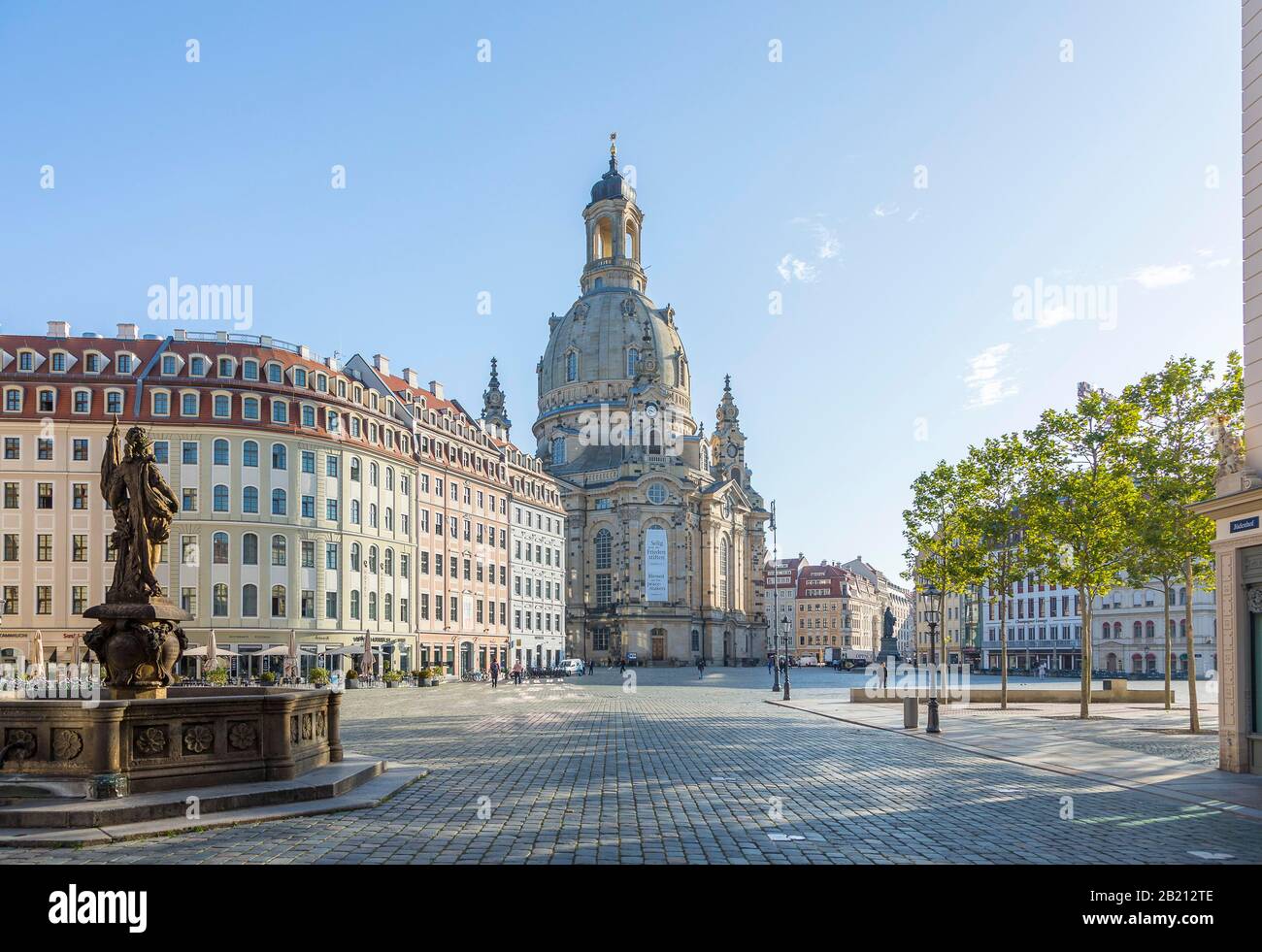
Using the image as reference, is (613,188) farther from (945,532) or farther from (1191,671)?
(1191,671)

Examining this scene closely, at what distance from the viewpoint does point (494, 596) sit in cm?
8638

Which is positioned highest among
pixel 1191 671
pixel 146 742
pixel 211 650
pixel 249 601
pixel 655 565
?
pixel 655 565

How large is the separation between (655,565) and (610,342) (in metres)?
31.5

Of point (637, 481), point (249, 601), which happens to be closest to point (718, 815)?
point (249, 601)

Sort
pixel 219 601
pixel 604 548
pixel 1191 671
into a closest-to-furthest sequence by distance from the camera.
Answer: pixel 1191 671
pixel 219 601
pixel 604 548

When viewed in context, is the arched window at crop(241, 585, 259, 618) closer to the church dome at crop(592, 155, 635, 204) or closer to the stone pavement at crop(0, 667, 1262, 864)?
the stone pavement at crop(0, 667, 1262, 864)

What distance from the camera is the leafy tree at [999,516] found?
41344 millimetres

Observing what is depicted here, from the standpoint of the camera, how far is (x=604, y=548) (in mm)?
133375

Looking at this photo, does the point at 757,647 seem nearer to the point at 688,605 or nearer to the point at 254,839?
the point at 688,605

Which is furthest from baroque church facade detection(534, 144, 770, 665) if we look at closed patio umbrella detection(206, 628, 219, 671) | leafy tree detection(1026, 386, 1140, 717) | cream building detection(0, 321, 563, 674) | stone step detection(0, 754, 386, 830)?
stone step detection(0, 754, 386, 830)

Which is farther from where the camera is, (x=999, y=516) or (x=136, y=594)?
(x=999, y=516)

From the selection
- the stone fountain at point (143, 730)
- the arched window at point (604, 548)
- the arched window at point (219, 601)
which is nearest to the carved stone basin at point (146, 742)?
the stone fountain at point (143, 730)

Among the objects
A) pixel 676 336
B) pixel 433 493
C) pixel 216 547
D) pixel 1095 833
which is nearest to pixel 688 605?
pixel 676 336

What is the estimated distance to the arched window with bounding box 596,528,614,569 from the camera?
132875 millimetres
